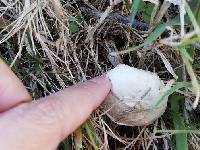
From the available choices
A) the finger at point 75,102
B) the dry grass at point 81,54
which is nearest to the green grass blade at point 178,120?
the dry grass at point 81,54

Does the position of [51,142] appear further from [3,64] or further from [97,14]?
[97,14]

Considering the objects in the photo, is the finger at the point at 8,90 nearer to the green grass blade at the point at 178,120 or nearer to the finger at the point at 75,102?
the finger at the point at 75,102

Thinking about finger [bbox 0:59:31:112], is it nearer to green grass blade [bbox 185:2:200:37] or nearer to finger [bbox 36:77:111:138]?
finger [bbox 36:77:111:138]

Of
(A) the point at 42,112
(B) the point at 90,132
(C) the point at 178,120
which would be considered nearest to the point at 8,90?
(A) the point at 42,112

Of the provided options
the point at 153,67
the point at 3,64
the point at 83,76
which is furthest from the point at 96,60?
the point at 3,64

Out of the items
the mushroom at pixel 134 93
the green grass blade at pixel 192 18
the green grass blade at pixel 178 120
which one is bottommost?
the green grass blade at pixel 178 120

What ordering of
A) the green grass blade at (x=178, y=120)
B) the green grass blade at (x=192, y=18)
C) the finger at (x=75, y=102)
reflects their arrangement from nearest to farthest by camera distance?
the green grass blade at (x=192, y=18) → the finger at (x=75, y=102) → the green grass blade at (x=178, y=120)

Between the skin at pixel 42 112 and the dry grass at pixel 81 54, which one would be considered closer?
the skin at pixel 42 112

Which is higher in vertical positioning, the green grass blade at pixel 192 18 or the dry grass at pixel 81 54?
the green grass blade at pixel 192 18
